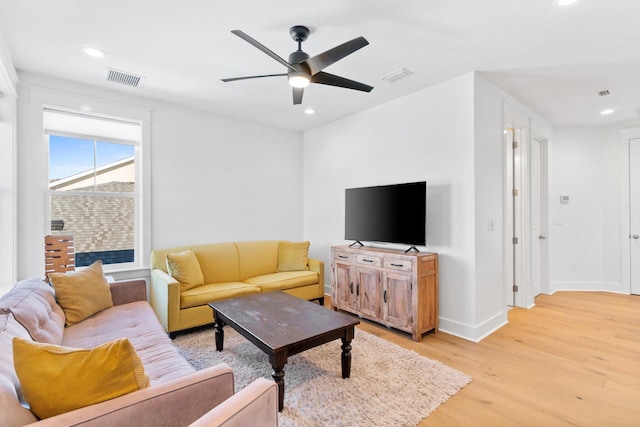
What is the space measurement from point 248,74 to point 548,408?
3730 mm

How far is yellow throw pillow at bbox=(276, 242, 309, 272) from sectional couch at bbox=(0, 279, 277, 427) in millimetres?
2377

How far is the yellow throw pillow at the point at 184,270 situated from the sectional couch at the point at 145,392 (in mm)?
1226

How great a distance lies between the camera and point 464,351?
290cm

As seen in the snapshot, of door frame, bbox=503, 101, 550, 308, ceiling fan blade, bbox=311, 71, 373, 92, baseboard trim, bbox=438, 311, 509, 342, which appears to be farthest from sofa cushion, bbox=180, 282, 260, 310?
door frame, bbox=503, 101, 550, 308

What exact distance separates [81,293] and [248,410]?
221 centimetres

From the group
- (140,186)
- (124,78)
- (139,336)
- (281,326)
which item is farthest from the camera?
(140,186)

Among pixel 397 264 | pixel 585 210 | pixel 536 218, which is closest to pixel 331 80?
pixel 397 264

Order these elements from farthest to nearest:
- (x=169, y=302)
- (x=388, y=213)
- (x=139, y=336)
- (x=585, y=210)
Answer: (x=585, y=210)
(x=388, y=213)
(x=169, y=302)
(x=139, y=336)

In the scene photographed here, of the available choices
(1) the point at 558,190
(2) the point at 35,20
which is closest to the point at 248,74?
(2) the point at 35,20

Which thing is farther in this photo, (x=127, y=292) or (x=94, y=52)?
(x=127, y=292)

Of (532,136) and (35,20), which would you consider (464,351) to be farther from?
(35,20)

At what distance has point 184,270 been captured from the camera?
3.43 m

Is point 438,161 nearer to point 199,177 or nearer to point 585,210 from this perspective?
point 199,177

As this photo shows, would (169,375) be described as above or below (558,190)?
below
